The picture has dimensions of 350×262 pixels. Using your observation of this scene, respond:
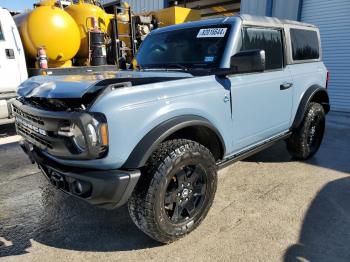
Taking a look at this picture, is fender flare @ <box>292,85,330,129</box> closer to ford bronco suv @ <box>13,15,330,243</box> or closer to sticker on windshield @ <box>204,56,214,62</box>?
ford bronco suv @ <box>13,15,330,243</box>

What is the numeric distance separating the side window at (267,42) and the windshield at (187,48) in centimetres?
27

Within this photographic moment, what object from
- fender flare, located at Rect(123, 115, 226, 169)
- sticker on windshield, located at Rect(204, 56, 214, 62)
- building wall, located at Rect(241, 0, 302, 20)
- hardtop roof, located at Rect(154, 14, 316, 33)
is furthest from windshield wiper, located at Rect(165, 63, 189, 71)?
building wall, located at Rect(241, 0, 302, 20)

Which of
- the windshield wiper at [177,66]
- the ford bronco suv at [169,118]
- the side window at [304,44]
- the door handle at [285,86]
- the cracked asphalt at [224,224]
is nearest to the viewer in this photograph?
the ford bronco suv at [169,118]

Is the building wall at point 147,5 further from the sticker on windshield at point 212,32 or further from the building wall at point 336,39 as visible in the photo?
the sticker on windshield at point 212,32

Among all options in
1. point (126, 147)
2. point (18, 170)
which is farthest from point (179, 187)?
point (18, 170)

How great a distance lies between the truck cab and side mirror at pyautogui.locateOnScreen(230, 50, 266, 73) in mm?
4678

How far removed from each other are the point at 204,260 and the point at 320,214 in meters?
1.32

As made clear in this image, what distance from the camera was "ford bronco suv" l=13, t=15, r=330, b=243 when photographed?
7.12 feet

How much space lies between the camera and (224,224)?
9.46 feet

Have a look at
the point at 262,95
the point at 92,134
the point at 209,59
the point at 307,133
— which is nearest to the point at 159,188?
the point at 92,134

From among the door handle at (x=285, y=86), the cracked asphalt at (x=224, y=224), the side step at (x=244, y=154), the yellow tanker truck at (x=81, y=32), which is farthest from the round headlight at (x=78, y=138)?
the yellow tanker truck at (x=81, y=32)

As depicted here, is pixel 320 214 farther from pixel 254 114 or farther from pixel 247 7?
pixel 247 7

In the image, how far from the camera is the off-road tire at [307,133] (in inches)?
165

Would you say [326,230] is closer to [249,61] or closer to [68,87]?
[249,61]
